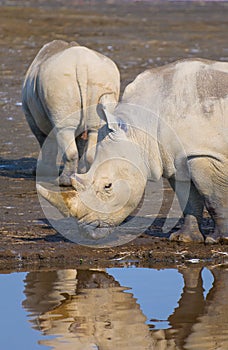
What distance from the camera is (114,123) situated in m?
8.50

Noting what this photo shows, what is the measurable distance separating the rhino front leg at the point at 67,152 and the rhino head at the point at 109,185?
9.59ft

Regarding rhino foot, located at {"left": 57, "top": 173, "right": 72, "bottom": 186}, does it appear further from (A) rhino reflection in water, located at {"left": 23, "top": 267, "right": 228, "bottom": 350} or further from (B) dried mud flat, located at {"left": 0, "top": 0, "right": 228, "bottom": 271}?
(A) rhino reflection in water, located at {"left": 23, "top": 267, "right": 228, "bottom": 350}

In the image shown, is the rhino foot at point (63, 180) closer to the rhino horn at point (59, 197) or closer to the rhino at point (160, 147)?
the rhino at point (160, 147)

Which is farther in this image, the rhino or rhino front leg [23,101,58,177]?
rhino front leg [23,101,58,177]

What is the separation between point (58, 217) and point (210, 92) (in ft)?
7.11

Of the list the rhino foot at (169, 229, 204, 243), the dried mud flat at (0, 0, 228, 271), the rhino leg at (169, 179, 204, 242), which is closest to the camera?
the dried mud flat at (0, 0, 228, 271)

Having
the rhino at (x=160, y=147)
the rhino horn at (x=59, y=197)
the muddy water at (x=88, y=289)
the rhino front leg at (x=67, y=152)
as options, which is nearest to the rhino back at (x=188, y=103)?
the rhino at (x=160, y=147)

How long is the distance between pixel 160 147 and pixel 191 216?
0.86 metres

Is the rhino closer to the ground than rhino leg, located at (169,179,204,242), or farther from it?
farther from it

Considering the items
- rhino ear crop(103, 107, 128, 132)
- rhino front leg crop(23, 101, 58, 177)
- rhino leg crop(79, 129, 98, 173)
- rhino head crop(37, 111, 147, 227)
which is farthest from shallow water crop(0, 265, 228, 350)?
rhino front leg crop(23, 101, 58, 177)

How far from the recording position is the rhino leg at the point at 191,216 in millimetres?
8938

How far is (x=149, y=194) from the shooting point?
1112 centimetres

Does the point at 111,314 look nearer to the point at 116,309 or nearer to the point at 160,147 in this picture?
the point at 116,309

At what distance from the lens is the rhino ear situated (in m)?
8.46
